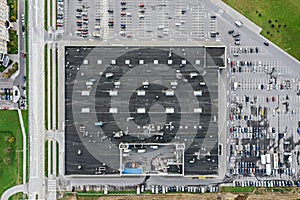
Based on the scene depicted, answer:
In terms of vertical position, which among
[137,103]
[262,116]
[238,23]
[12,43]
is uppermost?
[238,23]

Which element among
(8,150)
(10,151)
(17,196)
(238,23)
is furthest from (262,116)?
(17,196)

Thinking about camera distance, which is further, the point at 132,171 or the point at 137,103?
the point at 132,171

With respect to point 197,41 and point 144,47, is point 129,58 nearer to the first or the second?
point 144,47

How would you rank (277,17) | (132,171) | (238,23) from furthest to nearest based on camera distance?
1. (277,17)
2. (238,23)
3. (132,171)

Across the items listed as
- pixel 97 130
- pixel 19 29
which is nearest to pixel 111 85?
pixel 97 130

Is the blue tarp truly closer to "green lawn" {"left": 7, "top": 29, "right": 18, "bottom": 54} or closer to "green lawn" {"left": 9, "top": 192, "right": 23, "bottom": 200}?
"green lawn" {"left": 9, "top": 192, "right": 23, "bottom": 200}

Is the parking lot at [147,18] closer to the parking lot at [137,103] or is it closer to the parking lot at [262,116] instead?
the parking lot at [137,103]

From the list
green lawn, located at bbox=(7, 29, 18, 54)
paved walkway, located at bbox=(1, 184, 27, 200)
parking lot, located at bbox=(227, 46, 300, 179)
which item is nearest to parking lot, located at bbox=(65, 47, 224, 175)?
parking lot, located at bbox=(227, 46, 300, 179)

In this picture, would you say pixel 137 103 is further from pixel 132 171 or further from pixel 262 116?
pixel 262 116
